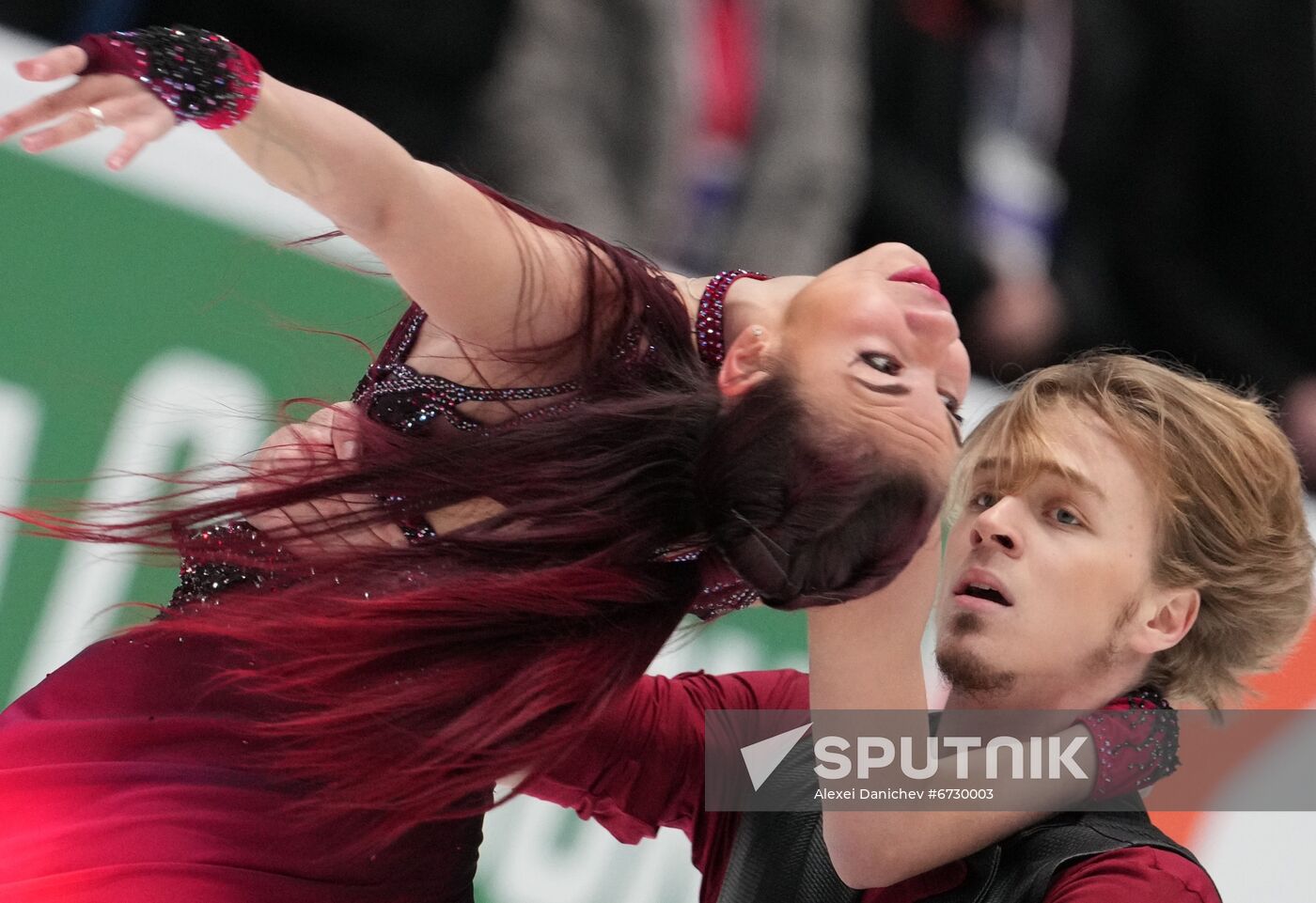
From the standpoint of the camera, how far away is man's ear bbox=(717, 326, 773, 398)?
1703 mm

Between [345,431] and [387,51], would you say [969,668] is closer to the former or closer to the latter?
[345,431]

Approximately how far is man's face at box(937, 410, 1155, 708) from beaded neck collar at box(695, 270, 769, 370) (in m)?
0.36

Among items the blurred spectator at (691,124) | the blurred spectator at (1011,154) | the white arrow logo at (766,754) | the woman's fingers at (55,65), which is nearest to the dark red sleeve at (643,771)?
the white arrow logo at (766,754)

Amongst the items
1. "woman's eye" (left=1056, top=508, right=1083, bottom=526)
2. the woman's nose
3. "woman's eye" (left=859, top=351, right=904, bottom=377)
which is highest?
the woman's nose

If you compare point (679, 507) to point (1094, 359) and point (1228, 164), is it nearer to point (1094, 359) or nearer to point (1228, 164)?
point (1094, 359)

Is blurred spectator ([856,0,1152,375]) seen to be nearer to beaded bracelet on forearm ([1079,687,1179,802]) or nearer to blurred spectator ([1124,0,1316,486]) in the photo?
blurred spectator ([1124,0,1316,486])

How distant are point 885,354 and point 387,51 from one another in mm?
1828

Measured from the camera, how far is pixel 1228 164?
4598 mm

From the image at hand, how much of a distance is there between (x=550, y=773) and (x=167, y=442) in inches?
29.4

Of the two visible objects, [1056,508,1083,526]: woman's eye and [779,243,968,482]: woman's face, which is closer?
[779,243,968,482]: woman's face

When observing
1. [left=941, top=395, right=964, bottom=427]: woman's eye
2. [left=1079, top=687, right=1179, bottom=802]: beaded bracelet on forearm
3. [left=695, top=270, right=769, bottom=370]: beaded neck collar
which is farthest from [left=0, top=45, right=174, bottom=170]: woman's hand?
[left=1079, top=687, right=1179, bottom=802]: beaded bracelet on forearm

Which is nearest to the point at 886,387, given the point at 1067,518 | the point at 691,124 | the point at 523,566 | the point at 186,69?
the point at 1067,518

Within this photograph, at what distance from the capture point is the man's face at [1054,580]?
1.78 metres

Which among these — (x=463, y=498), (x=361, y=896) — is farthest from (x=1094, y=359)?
(x=361, y=896)
